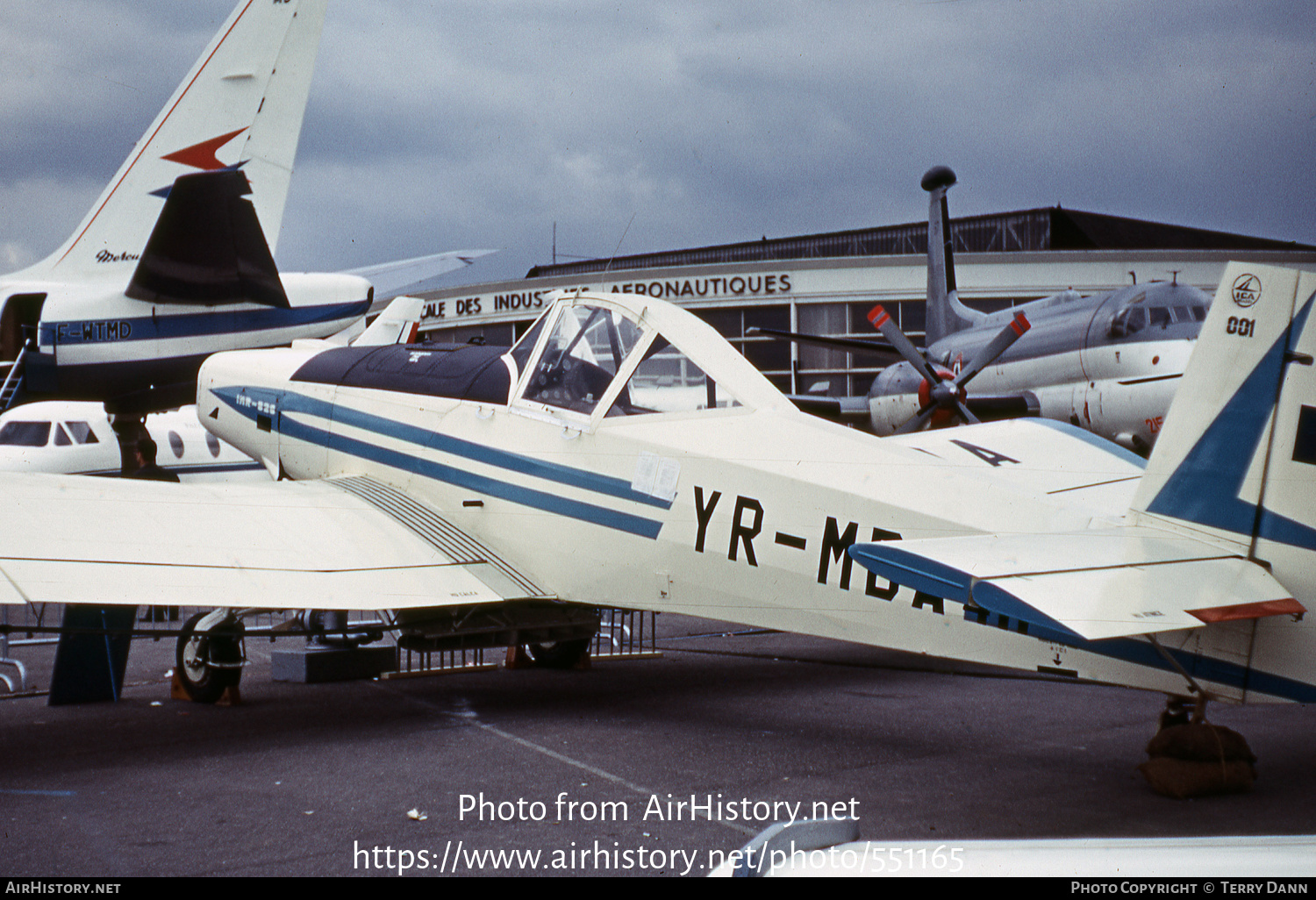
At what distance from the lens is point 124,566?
19.1 ft

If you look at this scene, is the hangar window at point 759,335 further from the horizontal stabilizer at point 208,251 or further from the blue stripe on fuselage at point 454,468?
the blue stripe on fuselage at point 454,468

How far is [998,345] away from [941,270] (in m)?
9.13

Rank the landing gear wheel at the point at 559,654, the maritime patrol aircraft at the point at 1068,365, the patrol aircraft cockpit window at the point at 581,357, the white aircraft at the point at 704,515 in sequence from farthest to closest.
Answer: the maritime patrol aircraft at the point at 1068,365 → the landing gear wheel at the point at 559,654 → the patrol aircraft cockpit window at the point at 581,357 → the white aircraft at the point at 704,515

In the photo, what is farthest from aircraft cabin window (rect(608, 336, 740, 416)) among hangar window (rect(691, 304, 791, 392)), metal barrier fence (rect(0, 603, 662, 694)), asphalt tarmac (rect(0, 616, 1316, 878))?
hangar window (rect(691, 304, 791, 392))

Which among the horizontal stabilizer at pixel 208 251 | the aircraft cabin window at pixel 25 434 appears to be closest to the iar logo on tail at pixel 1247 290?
the horizontal stabilizer at pixel 208 251

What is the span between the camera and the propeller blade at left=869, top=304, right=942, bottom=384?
652 inches

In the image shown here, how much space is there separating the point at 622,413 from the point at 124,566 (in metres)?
3.01

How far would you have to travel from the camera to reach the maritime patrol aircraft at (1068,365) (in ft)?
54.5

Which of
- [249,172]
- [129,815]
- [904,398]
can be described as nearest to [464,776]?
[129,815]

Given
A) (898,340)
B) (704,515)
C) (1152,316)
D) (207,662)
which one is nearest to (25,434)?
(207,662)

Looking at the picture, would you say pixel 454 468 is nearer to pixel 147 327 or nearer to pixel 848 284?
pixel 147 327

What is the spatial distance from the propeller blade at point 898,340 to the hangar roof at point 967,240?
17.2 m

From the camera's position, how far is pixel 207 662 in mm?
7590
